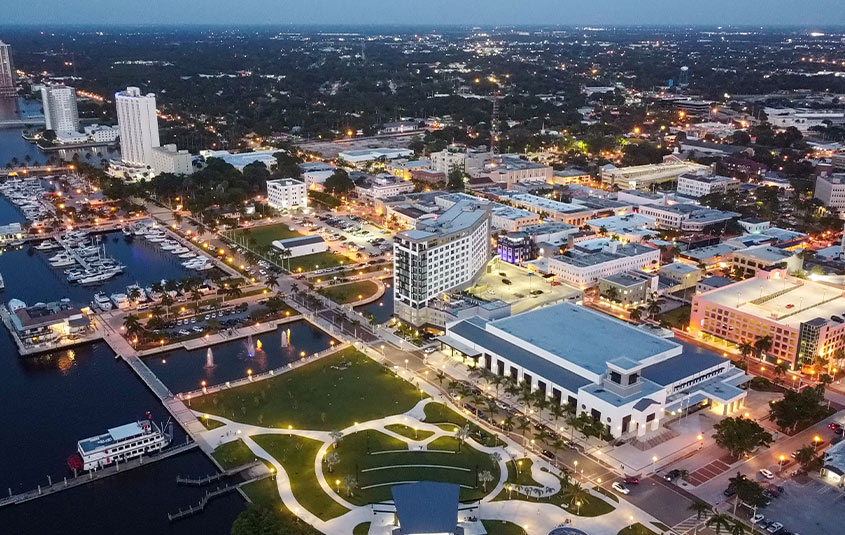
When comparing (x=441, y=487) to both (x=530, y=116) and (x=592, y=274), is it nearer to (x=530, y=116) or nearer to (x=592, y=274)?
(x=592, y=274)

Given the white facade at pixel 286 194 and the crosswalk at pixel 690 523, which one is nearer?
the crosswalk at pixel 690 523

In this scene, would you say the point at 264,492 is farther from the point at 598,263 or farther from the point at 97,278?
the point at 97,278

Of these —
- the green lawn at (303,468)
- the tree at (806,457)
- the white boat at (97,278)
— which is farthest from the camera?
the white boat at (97,278)

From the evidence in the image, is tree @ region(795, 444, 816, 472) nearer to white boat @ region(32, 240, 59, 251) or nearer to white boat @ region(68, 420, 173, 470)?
white boat @ region(68, 420, 173, 470)

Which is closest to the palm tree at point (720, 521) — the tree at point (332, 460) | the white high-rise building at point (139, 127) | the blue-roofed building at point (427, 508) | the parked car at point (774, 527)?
the parked car at point (774, 527)

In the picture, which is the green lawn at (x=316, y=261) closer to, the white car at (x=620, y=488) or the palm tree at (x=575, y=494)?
the palm tree at (x=575, y=494)

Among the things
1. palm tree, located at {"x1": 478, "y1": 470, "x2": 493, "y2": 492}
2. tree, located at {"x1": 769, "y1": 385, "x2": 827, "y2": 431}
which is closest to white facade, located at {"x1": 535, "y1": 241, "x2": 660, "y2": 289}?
tree, located at {"x1": 769, "y1": 385, "x2": 827, "y2": 431}
